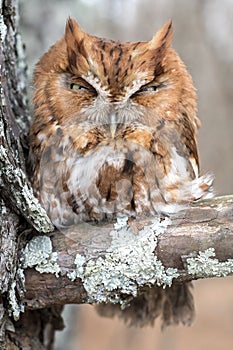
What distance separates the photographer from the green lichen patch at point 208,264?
4.46ft

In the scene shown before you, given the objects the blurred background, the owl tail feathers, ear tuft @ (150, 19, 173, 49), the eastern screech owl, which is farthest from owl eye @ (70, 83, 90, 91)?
the blurred background

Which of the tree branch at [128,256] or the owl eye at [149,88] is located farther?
the owl eye at [149,88]

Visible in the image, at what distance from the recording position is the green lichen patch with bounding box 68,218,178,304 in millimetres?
1416

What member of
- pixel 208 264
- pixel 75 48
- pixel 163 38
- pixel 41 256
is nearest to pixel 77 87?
pixel 75 48

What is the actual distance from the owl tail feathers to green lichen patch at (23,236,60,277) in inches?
15.9

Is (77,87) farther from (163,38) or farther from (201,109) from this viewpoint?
(201,109)

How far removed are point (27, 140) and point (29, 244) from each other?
15.0 inches

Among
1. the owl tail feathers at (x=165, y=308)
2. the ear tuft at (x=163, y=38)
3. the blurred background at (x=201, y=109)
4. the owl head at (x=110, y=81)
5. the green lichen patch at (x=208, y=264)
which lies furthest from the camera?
the blurred background at (x=201, y=109)

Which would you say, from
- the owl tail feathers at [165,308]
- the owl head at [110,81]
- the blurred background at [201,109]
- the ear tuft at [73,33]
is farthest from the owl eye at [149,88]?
the blurred background at [201,109]

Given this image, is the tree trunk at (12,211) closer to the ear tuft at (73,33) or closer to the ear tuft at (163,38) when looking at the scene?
the ear tuft at (73,33)

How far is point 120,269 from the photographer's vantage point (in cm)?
143

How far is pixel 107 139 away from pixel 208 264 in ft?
1.47

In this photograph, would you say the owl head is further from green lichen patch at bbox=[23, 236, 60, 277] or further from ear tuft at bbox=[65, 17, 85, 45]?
green lichen patch at bbox=[23, 236, 60, 277]

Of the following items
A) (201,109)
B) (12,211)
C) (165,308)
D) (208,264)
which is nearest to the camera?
(208,264)
